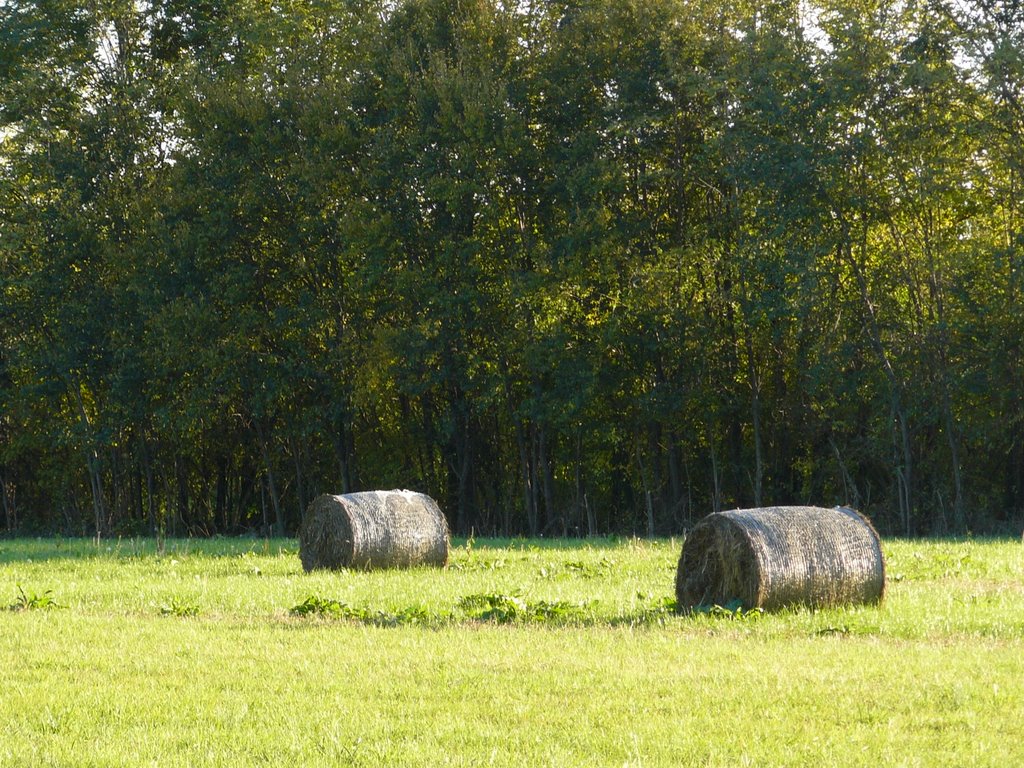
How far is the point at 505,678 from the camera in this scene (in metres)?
8.56

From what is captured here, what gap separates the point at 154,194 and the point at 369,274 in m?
7.45

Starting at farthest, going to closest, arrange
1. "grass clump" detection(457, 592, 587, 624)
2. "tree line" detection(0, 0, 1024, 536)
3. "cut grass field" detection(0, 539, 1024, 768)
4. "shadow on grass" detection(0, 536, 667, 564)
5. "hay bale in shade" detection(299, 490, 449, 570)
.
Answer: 1. "tree line" detection(0, 0, 1024, 536)
2. "shadow on grass" detection(0, 536, 667, 564)
3. "hay bale in shade" detection(299, 490, 449, 570)
4. "grass clump" detection(457, 592, 587, 624)
5. "cut grass field" detection(0, 539, 1024, 768)

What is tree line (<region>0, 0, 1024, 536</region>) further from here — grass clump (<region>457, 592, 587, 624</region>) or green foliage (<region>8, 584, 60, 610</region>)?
green foliage (<region>8, 584, 60, 610</region>)

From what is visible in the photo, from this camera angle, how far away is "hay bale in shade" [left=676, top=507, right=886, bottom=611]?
37.2 feet

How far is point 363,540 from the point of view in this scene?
16.9 m

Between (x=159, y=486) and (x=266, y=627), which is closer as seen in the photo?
(x=266, y=627)

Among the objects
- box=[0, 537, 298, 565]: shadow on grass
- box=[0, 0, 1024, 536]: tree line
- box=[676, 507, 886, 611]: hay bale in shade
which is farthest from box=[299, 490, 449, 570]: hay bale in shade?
box=[0, 0, 1024, 536]: tree line

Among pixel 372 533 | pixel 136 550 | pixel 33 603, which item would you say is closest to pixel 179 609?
pixel 33 603

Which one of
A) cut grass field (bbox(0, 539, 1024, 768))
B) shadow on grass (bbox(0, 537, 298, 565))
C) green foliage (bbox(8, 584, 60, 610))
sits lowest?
cut grass field (bbox(0, 539, 1024, 768))

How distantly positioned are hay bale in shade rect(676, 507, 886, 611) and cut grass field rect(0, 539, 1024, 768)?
0.78 feet

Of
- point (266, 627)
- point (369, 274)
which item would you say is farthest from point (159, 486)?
point (266, 627)

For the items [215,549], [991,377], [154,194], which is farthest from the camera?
[154,194]

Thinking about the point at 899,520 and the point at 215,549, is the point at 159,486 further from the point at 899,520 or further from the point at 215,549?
the point at 899,520

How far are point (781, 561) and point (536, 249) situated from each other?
19.3 meters
